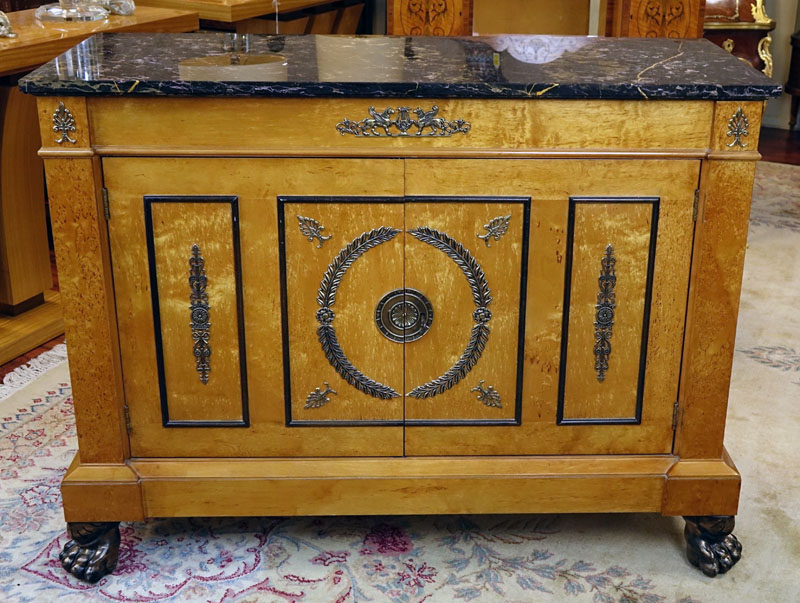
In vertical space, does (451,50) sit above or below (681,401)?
above

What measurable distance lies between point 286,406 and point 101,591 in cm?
53

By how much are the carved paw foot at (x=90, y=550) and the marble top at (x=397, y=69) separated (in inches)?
34.8

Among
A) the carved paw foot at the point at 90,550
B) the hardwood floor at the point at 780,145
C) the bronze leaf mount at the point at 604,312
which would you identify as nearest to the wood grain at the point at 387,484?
the carved paw foot at the point at 90,550

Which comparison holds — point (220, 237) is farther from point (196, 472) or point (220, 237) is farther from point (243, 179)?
point (196, 472)

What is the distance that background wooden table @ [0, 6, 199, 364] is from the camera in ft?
10.2

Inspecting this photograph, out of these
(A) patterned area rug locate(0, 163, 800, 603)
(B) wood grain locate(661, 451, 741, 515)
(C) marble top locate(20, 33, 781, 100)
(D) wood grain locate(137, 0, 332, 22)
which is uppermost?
(D) wood grain locate(137, 0, 332, 22)

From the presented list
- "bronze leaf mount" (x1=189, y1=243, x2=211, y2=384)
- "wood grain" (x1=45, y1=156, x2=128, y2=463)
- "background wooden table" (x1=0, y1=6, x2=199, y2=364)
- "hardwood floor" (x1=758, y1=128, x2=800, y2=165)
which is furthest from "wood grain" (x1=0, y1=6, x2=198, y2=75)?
"hardwood floor" (x1=758, y1=128, x2=800, y2=165)

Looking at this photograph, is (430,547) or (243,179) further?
(430,547)

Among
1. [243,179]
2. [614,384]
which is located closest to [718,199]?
[614,384]

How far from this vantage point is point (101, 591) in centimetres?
205

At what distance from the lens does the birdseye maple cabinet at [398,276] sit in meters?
1.84

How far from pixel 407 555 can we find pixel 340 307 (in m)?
0.58

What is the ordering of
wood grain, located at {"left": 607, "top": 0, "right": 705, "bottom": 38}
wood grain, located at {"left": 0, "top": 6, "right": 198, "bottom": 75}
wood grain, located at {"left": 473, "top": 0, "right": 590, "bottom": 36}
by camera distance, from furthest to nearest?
wood grain, located at {"left": 473, "top": 0, "right": 590, "bottom": 36}, wood grain, located at {"left": 607, "top": 0, "right": 705, "bottom": 38}, wood grain, located at {"left": 0, "top": 6, "right": 198, "bottom": 75}

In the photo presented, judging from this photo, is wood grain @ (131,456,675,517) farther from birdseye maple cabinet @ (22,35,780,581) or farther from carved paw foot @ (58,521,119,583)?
carved paw foot @ (58,521,119,583)
